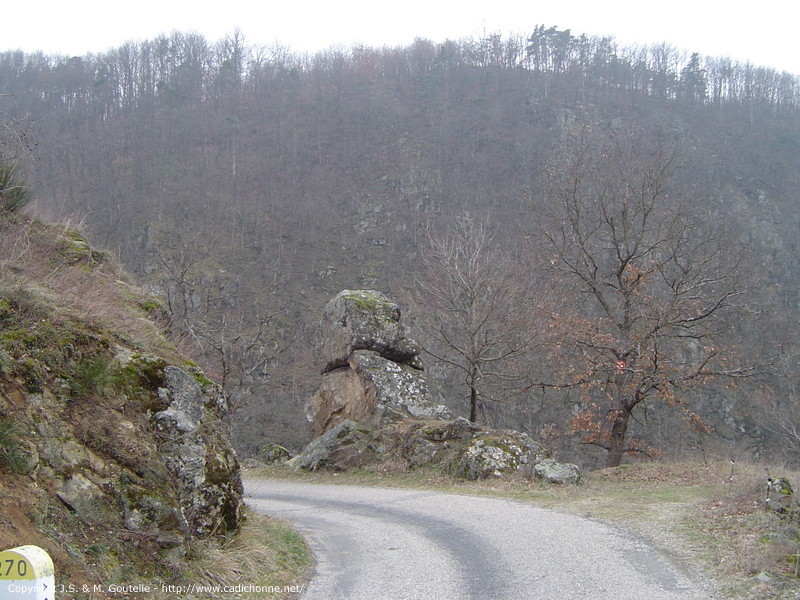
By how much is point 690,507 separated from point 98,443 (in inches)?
337

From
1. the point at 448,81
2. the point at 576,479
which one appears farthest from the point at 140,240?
the point at 576,479

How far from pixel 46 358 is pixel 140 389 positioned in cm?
100

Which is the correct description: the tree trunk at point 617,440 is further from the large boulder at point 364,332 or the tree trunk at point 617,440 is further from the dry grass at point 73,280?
the dry grass at point 73,280

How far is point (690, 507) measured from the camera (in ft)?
32.7

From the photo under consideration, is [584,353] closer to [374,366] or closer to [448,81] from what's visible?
[374,366]

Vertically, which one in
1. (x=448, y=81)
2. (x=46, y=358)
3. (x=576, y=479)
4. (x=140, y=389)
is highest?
(x=448, y=81)

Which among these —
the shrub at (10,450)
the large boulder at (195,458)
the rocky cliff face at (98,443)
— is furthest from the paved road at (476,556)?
the shrub at (10,450)

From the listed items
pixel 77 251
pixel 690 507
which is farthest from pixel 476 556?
pixel 77 251

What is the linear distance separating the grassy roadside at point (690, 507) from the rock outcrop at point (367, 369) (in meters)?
2.21

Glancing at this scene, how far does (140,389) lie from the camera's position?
686cm

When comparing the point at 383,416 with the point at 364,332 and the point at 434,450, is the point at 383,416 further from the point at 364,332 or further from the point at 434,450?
the point at 364,332

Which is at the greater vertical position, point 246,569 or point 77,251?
point 77,251

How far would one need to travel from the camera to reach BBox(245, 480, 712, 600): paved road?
6.17 m

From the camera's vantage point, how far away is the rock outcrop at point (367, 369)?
17.2 m
